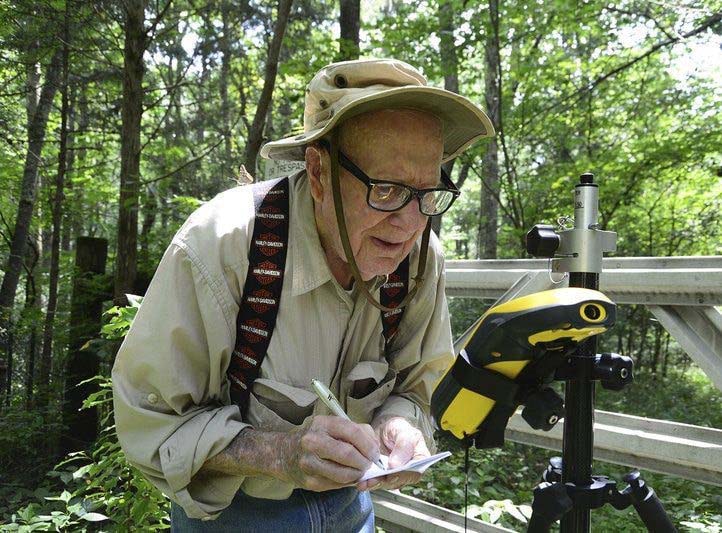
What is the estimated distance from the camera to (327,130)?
4.59 ft

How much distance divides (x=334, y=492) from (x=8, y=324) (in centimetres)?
837

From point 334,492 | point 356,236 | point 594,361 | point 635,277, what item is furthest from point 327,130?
point 635,277

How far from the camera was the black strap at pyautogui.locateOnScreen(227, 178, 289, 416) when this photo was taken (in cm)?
139

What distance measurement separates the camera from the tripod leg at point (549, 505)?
1.37 meters

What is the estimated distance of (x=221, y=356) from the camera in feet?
4.44

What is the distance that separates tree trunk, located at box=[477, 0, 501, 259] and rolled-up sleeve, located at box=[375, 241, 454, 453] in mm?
5835

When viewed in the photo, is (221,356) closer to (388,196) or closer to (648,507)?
(388,196)

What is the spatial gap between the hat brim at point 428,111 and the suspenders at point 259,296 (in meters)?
0.20

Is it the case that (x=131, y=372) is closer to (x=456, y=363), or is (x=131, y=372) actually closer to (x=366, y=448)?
(x=366, y=448)

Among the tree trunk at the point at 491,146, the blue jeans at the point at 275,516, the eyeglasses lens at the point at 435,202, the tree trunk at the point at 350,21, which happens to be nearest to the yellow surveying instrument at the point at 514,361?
the eyeglasses lens at the point at 435,202

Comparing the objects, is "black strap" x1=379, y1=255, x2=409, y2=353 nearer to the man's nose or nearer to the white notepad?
the man's nose

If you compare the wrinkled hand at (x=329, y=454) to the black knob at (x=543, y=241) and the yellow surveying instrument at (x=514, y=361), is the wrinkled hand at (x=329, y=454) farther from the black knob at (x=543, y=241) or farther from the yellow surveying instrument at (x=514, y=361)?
the black knob at (x=543, y=241)

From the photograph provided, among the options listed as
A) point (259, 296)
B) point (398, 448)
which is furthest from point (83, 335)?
point (398, 448)

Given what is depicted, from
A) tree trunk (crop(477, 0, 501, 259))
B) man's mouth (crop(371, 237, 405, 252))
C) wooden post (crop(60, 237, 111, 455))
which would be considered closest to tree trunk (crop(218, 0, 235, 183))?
wooden post (crop(60, 237, 111, 455))
